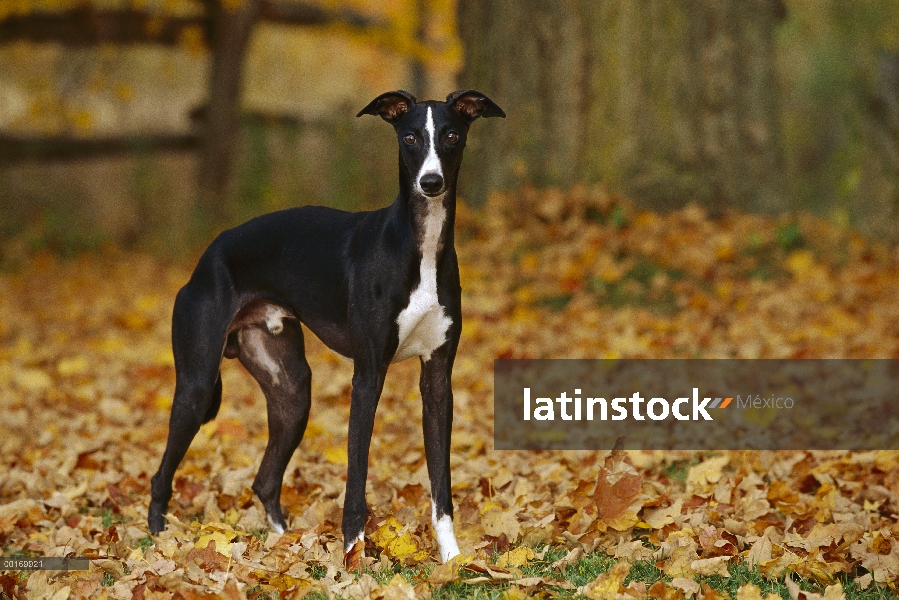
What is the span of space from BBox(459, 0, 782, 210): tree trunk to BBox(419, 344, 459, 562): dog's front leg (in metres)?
5.97

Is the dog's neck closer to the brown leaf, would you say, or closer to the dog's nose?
the dog's nose

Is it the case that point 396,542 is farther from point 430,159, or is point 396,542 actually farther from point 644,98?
point 644,98

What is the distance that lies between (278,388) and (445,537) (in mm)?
1193

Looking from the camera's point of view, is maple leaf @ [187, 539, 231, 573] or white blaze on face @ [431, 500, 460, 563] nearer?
maple leaf @ [187, 539, 231, 573]

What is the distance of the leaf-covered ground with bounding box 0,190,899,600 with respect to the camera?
3.74 m

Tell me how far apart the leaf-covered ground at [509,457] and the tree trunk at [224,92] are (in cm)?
298

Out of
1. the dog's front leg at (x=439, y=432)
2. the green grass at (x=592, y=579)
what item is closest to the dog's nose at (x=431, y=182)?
the dog's front leg at (x=439, y=432)

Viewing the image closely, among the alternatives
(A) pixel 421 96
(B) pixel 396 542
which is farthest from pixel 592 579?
(A) pixel 421 96

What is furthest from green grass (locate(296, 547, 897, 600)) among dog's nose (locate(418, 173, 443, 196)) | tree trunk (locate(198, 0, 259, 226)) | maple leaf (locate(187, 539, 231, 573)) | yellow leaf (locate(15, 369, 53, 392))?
tree trunk (locate(198, 0, 259, 226))

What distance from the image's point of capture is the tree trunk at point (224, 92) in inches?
562

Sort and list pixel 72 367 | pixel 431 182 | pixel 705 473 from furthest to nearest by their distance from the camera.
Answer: pixel 72 367 < pixel 705 473 < pixel 431 182

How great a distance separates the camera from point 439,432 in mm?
4113

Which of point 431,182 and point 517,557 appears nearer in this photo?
point 431,182

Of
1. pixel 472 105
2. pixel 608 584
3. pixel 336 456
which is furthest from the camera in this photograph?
pixel 336 456
